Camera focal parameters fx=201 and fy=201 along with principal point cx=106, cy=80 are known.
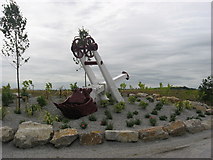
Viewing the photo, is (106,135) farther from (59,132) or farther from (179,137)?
(179,137)

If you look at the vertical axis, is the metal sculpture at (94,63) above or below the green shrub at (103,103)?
above

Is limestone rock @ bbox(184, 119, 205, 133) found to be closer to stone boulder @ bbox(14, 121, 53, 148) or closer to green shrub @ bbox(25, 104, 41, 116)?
stone boulder @ bbox(14, 121, 53, 148)

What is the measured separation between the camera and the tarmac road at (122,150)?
535cm

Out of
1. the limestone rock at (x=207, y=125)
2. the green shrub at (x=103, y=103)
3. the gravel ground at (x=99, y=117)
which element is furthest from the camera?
the green shrub at (x=103, y=103)

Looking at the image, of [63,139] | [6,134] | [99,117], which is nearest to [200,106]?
[99,117]

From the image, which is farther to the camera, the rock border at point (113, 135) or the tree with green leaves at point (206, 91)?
the tree with green leaves at point (206, 91)

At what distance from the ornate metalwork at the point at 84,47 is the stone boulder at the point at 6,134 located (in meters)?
4.76

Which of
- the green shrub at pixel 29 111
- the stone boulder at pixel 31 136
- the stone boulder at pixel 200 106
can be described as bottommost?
the stone boulder at pixel 31 136

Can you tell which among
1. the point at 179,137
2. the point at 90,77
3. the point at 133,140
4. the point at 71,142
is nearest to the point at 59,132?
the point at 71,142

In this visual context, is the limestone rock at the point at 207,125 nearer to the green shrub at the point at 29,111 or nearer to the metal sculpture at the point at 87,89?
the metal sculpture at the point at 87,89

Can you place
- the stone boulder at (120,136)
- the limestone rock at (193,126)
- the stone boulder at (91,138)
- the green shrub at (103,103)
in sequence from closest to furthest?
the stone boulder at (91,138) < the stone boulder at (120,136) < the limestone rock at (193,126) < the green shrub at (103,103)

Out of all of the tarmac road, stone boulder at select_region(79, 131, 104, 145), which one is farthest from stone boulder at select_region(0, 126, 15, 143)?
stone boulder at select_region(79, 131, 104, 145)

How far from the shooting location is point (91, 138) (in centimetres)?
602

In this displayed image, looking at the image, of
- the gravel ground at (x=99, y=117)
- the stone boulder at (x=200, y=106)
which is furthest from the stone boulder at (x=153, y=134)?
the stone boulder at (x=200, y=106)
